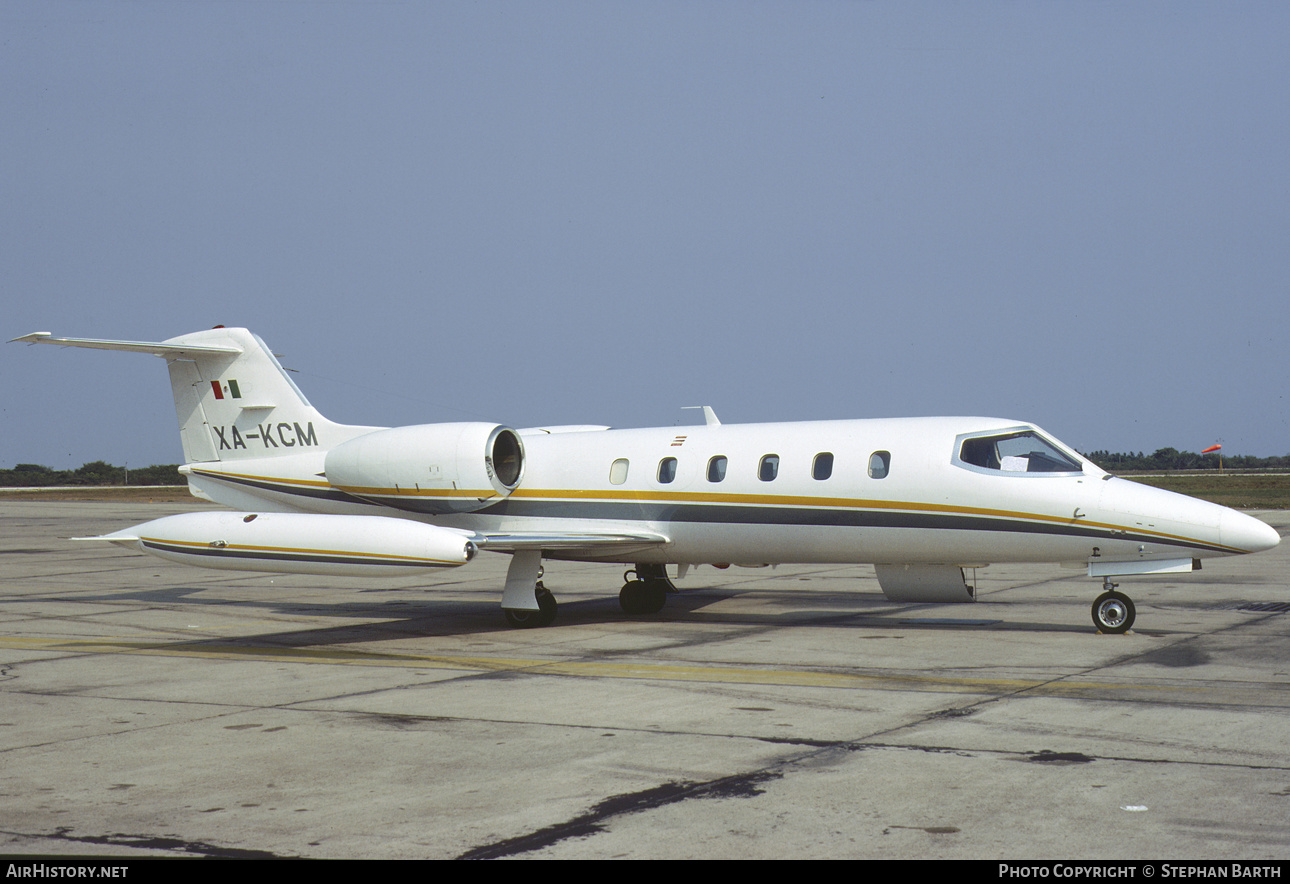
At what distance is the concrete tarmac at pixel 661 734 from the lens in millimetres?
6258

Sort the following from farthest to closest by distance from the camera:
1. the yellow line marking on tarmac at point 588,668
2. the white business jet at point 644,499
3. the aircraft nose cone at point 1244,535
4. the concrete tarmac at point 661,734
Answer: the white business jet at point 644,499 < the aircraft nose cone at point 1244,535 < the yellow line marking on tarmac at point 588,668 < the concrete tarmac at point 661,734

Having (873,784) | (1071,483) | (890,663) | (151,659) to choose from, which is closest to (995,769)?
(873,784)

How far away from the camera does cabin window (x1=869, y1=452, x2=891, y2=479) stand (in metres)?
14.9

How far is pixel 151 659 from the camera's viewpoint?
1336 cm

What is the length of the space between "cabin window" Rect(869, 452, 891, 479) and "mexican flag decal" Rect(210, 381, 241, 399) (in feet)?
33.5

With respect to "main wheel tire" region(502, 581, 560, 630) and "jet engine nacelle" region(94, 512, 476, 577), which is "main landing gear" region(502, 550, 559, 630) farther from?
"jet engine nacelle" region(94, 512, 476, 577)

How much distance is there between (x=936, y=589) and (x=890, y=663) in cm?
349

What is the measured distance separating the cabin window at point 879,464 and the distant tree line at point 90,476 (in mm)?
96659

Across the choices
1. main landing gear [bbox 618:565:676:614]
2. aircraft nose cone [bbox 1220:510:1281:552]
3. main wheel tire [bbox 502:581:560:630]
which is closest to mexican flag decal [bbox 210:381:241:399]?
main wheel tire [bbox 502:581:560:630]

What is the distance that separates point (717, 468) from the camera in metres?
16.1

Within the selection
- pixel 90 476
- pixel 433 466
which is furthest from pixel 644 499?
pixel 90 476

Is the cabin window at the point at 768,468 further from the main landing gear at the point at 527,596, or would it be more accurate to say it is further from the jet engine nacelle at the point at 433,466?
the jet engine nacelle at the point at 433,466

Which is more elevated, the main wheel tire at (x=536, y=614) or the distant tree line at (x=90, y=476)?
the distant tree line at (x=90, y=476)

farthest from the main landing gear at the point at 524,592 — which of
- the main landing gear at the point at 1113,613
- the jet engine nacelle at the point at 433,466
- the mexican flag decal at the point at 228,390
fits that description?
the main landing gear at the point at 1113,613
